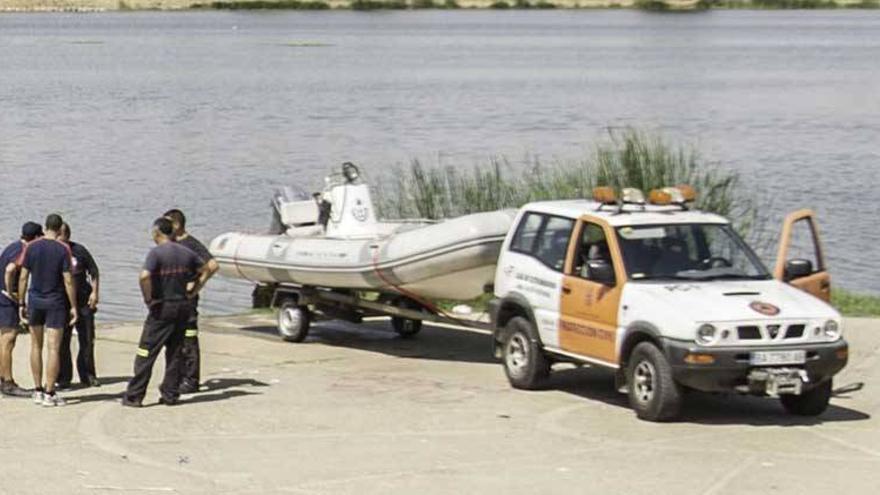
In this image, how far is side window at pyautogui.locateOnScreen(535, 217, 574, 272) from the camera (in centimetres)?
1725

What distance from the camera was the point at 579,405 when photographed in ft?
55.5

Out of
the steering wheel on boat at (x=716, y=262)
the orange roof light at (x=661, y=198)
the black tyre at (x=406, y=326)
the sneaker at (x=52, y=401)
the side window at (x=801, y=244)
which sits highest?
the orange roof light at (x=661, y=198)

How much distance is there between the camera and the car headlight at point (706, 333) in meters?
15.3

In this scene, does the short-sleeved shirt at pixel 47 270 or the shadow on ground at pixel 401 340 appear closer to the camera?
the short-sleeved shirt at pixel 47 270

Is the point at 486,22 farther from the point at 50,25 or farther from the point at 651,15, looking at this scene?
the point at 50,25

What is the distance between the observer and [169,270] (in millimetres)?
16875

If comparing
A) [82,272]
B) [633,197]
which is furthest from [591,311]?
[82,272]

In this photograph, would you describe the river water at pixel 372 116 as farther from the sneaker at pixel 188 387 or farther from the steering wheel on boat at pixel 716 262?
the steering wheel on boat at pixel 716 262

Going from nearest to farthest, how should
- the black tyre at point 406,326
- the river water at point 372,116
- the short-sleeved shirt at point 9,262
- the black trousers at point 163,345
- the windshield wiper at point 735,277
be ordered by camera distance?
the windshield wiper at point 735,277
the black trousers at point 163,345
the short-sleeved shirt at point 9,262
the black tyre at point 406,326
the river water at point 372,116

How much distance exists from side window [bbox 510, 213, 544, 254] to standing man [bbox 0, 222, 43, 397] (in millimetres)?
4541

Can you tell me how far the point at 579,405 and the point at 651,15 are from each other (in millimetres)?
158854

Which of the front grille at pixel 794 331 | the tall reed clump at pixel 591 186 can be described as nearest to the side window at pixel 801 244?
the tall reed clump at pixel 591 186

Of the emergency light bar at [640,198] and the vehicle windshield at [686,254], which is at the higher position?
the emergency light bar at [640,198]

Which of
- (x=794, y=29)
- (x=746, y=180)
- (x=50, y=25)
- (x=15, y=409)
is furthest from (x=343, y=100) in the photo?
(x=50, y=25)
